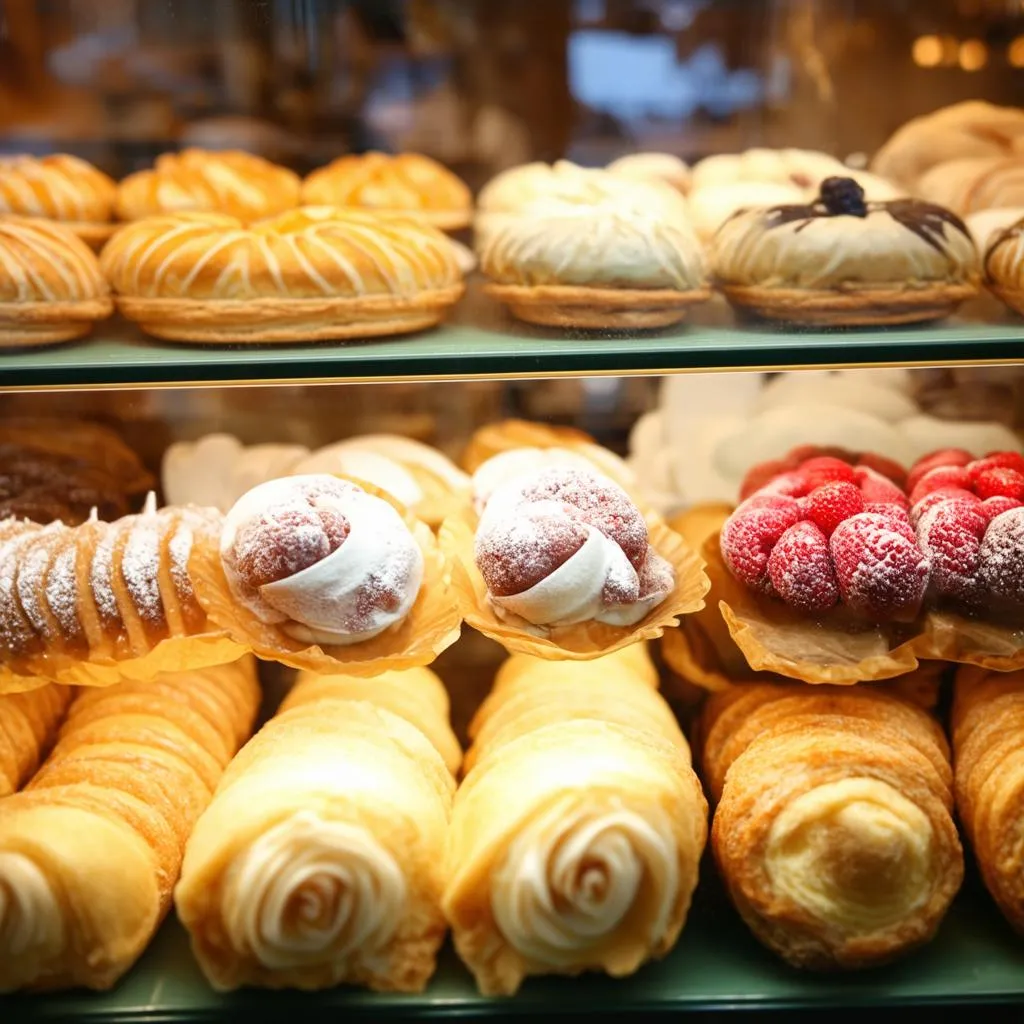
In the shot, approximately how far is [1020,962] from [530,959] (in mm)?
711

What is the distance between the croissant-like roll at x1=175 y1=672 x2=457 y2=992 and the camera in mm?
1442

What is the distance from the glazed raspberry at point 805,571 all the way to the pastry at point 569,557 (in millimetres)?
174

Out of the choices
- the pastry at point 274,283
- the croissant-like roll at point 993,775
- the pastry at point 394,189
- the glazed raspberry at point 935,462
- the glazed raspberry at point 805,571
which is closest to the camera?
the croissant-like roll at point 993,775

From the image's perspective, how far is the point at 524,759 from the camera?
1588 mm

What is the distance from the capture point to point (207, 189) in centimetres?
227

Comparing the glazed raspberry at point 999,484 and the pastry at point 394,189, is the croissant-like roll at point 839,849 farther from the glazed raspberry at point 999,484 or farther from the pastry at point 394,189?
the pastry at point 394,189

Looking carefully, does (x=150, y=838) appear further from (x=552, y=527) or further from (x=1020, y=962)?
(x=1020, y=962)

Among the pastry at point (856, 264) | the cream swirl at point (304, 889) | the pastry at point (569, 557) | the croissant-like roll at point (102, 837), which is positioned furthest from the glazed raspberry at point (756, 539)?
the croissant-like roll at point (102, 837)

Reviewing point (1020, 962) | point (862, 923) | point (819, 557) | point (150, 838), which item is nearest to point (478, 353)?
point (819, 557)

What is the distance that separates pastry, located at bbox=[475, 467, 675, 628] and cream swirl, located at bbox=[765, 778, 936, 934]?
38cm

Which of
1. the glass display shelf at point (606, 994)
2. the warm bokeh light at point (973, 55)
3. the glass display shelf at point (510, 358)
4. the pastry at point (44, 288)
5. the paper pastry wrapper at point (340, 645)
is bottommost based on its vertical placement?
the glass display shelf at point (606, 994)

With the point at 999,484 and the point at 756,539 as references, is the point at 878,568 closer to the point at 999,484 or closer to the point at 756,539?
the point at 756,539

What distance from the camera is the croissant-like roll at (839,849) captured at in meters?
1.48

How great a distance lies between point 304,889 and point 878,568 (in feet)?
3.06
